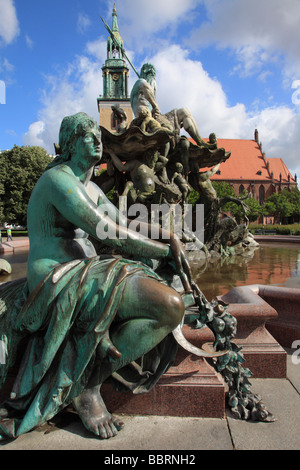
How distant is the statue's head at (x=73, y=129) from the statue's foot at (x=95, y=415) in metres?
1.57

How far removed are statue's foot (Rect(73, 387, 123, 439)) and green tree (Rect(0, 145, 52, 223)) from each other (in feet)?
101

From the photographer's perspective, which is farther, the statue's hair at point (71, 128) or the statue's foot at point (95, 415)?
the statue's hair at point (71, 128)

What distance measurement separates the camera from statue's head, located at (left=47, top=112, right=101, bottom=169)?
Result: 2170 mm

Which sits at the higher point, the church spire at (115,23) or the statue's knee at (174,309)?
the church spire at (115,23)

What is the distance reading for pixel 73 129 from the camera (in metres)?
2.19

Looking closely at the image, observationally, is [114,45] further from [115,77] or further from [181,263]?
[181,263]

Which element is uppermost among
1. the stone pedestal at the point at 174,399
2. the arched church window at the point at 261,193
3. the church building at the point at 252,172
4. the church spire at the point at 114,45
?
the church spire at the point at 114,45

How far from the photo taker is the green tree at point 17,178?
31.8 m

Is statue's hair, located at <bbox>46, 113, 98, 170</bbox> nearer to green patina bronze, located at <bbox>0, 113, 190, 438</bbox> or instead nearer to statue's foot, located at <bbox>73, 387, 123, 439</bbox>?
green patina bronze, located at <bbox>0, 113, 190, 438</bbox>

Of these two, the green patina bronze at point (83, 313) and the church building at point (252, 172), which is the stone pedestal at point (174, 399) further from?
the church building at point (252, 172)

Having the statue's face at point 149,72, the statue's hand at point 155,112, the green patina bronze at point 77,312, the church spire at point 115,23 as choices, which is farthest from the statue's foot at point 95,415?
the church spire at point 115,23

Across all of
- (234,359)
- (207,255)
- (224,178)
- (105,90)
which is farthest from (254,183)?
(234,359)

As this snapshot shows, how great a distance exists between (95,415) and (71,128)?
6.09 feet
